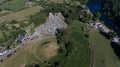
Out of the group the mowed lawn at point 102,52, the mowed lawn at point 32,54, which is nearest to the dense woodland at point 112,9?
the mowed lawn at point 102,52

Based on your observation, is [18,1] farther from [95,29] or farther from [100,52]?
[100,52]

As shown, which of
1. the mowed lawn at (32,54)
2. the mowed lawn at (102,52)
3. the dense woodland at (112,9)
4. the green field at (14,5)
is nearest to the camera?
the mowed lawn at (102,52)

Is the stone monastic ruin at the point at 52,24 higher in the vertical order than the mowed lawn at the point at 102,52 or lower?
higher

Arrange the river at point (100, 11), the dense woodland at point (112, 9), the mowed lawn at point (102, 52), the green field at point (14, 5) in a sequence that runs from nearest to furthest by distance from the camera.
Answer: the mowed lawn at point (102, 52) → the river at point (100, 11) → the dense woodland at point (112, 9) → the green field at point (14, 5)

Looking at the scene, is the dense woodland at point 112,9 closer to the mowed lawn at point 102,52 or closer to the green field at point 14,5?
the mowed lawn at point 102,52

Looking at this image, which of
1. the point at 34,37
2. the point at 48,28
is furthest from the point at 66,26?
the point at 34,37

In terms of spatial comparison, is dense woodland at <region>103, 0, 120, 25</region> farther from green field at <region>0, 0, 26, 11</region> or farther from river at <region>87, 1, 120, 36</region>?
green field at <region>0, 0, 26, 11</region>
